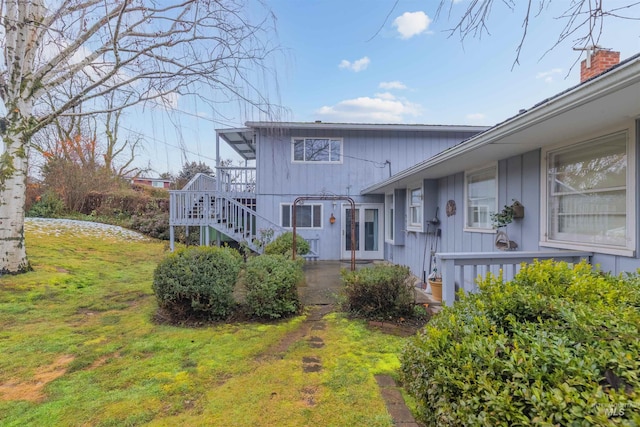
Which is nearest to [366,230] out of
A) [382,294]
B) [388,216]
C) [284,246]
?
[388,216]

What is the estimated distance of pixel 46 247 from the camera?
8.79 meters

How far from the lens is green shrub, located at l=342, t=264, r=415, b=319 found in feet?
13.8

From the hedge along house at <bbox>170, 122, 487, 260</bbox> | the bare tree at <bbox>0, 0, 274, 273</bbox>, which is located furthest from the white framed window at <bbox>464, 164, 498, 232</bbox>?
the hedge along house at <bbox>170, 122, 487, 260</bbox>

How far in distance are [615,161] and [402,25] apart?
243cm

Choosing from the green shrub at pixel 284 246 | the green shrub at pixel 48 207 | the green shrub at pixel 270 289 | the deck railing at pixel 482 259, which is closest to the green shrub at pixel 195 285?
the green shrub at pixel 270 289

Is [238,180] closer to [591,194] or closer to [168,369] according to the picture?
[168,369]

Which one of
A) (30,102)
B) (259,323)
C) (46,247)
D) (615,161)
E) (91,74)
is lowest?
(259,323)

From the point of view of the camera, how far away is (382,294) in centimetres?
424

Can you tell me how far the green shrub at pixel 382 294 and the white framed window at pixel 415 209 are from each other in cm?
A: 281

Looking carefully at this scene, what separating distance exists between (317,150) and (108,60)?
6.26 metres

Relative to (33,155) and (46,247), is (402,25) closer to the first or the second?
(46,247)

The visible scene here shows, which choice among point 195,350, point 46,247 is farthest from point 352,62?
point 46,247

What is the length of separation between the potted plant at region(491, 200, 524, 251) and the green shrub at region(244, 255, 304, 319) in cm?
296

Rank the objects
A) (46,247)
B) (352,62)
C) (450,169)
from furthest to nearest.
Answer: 1. (46,247)
2. (352,62)
3. (450,169)
